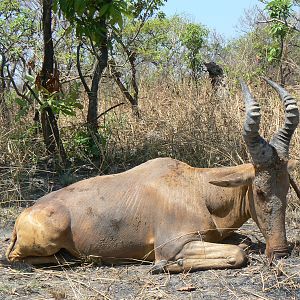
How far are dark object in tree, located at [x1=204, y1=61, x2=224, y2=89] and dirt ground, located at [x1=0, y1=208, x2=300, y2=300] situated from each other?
5.49 metres

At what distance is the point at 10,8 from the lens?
53.6ft

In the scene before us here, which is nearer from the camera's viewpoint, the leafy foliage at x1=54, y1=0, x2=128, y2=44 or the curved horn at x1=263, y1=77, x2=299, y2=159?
the curved horn at x1=263, y1=77, x2=299, y2=159

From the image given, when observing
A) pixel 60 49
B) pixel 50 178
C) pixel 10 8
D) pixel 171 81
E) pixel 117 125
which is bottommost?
pixel 50 178

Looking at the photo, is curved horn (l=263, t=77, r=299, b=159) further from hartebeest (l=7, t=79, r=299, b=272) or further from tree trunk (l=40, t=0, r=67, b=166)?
tree trunk (l=40, t=0, r=67, b=166)

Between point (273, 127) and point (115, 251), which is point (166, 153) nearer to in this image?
point (273, 127)

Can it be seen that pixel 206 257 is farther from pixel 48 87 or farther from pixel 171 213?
pixel 48 87

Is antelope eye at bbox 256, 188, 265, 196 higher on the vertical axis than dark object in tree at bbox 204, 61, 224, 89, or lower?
lower

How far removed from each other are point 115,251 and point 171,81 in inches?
238

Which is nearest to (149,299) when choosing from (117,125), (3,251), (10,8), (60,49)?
(3,251)

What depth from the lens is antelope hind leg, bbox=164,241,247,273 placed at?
5.78 meters

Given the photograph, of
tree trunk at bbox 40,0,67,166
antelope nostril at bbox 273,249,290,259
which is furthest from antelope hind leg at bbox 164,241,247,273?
tree trunk at bbox 40,0,67,166

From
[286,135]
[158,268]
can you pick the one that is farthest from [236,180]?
[158,268]

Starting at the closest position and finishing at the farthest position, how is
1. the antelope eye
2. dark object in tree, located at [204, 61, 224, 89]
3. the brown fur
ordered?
the antelope eye, the brown fur, dark object in tree, located at [204, 61, 224, 89]

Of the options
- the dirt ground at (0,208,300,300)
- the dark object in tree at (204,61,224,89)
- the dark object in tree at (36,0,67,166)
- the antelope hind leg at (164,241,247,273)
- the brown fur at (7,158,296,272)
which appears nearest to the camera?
the dirt ground at (0,208,300,300)
